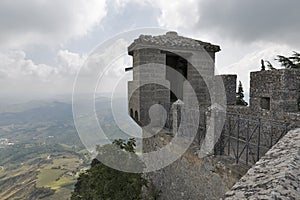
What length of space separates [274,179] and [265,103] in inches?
195

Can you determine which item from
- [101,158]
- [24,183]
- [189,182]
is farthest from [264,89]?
[24,183]

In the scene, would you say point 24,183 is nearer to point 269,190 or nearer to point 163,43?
point 163,43

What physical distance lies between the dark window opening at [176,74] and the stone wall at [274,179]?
24.4 feet

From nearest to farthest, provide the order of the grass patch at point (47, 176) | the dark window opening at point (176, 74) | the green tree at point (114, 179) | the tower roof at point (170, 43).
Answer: the green tree at point (114, 179) → the tower roof at point (170, 43) → the dark window opening at point (176, 74) → the grass patch at point (47, 176)

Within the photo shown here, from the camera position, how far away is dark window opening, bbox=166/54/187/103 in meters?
10.2

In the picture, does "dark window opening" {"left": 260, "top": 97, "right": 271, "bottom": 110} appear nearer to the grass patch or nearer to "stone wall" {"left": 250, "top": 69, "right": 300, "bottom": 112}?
"stone wall" {"left": 250, "top": 69, "right": 300, "bottom": 112}

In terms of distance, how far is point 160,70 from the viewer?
8.47 metres

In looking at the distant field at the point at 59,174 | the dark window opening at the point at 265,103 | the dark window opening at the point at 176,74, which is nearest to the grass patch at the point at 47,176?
the distant field at the point at 59,174

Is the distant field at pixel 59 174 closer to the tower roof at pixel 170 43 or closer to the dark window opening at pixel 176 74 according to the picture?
the dark window opening at pixel 176 74

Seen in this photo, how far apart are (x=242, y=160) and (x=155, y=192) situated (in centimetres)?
418

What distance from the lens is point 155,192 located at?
316 inches

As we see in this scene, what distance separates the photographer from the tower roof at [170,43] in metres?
8.27

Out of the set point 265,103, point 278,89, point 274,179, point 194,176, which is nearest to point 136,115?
point 194,176

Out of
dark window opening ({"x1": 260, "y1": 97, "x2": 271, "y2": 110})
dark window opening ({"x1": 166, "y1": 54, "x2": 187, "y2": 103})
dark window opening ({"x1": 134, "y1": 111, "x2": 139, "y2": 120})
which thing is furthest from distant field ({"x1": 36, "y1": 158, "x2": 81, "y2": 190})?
dark window opening ({"x1": 260, "y1": 97, "x2": 271, "y2": 110})
